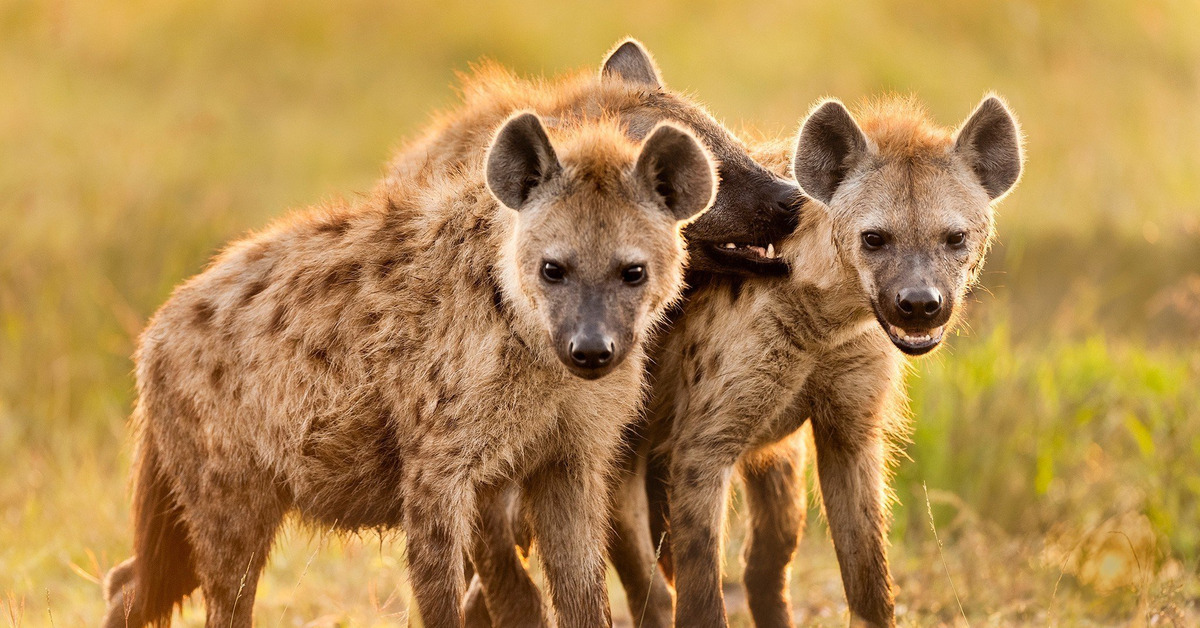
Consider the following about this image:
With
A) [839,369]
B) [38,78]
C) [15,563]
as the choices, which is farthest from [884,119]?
[38,78]

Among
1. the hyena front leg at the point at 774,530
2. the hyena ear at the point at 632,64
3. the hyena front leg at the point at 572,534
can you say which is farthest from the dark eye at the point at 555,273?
the hyena ear at the point at 632,64

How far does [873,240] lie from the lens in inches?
148

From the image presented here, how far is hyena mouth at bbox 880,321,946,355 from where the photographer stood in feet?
11.8

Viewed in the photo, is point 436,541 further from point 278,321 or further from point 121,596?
point 121,596

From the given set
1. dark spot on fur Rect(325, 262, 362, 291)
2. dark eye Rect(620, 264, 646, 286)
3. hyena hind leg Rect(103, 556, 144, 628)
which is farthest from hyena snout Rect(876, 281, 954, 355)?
hyena hind leg Rect(103, 556, 144, 628)

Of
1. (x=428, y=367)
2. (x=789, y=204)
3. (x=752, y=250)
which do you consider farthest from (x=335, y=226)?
(x=789, y=204)

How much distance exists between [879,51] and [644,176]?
768cm

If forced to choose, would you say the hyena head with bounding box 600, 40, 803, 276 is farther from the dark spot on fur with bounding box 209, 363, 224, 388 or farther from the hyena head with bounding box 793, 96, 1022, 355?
the dark spot on fur with bounding box 209, 363, 224, 388

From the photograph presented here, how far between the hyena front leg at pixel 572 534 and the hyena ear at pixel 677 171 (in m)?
0.74

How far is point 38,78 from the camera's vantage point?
9.82 meters

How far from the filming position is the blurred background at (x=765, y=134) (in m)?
5.27

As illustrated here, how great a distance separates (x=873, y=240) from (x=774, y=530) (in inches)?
46.8

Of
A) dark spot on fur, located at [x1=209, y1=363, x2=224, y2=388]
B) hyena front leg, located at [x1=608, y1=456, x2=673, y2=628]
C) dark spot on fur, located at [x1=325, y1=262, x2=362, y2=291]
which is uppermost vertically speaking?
dark spot on fur, located at [x1=325, y1=262, x2=362, y2=291]

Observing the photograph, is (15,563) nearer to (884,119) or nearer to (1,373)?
(1,373)
